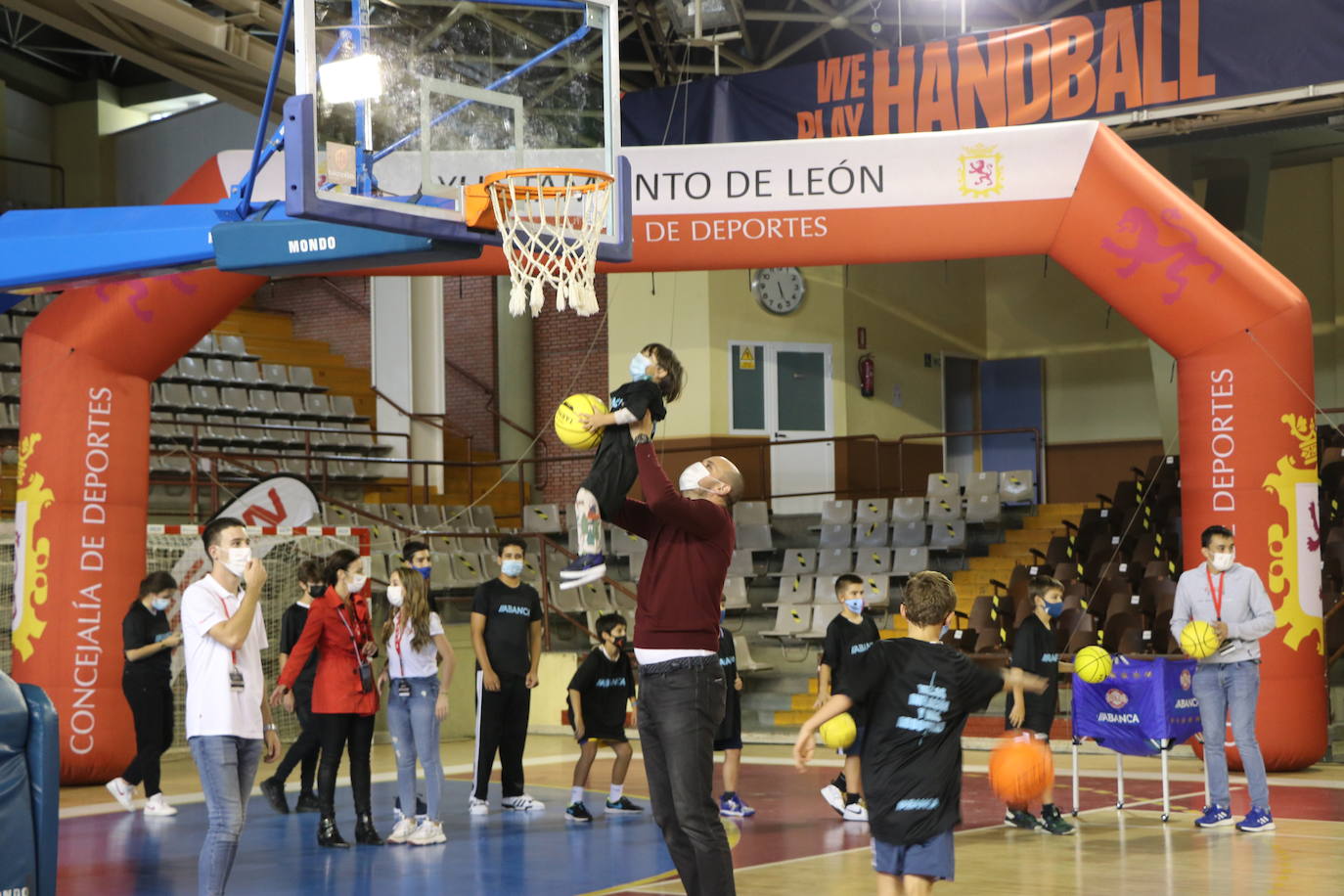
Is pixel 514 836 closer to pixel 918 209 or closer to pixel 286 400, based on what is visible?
pixel 918 209

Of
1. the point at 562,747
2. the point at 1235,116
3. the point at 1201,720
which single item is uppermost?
the point at 1235,116

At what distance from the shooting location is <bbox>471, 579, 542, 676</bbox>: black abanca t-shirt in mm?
10359

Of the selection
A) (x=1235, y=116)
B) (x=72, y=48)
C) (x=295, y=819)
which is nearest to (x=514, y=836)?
(x=295, y=819)

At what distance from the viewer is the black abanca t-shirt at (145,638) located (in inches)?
423

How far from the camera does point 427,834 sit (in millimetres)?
9047

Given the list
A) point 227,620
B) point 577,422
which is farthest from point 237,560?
point 577,422

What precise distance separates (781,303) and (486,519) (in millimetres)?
4889

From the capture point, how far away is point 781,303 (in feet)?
68.3

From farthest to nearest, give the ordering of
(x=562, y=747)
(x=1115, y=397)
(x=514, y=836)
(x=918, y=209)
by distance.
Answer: (x=1115, y=397) → (x=562, y=747) → (x=918, y=209) → (x=514, y=836)

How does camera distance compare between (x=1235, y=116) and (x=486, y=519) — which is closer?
(x=1235, y=116)

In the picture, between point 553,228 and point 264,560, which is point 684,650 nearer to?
point 553,228

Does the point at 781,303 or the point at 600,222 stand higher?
the point at 781,303

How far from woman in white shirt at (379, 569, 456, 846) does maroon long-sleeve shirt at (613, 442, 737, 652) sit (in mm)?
3699

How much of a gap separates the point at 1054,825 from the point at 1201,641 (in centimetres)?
140
